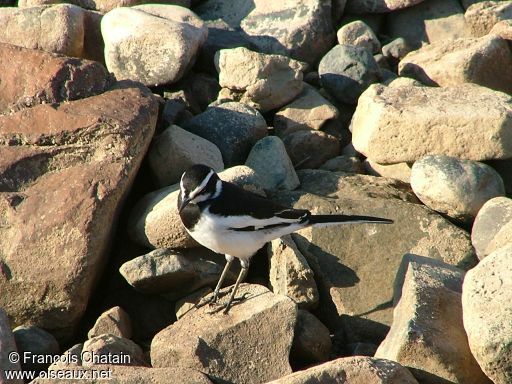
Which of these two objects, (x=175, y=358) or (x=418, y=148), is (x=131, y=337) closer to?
(x=175, y=358)

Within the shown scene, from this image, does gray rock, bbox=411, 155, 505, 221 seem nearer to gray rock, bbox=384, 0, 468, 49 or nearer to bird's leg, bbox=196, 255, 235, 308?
bird's leg, bbox=196, 255, 235, 308

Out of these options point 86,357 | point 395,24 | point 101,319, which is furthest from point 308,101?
point 86,357

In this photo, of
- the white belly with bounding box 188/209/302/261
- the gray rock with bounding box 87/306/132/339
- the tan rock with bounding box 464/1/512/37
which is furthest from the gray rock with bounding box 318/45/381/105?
the gray rock with bounding box 87/306/132/339

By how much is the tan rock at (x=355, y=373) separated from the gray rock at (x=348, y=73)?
4.35 m

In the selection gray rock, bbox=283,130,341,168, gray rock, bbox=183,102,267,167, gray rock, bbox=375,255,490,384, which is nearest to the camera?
gray rock, bbox=375,255,490,384

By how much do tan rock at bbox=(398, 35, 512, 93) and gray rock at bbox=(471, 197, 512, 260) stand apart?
1968mm

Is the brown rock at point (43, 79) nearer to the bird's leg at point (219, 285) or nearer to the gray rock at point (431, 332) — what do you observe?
the bird's leg at point (219, 285)

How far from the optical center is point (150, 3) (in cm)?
980

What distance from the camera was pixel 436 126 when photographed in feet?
25.7

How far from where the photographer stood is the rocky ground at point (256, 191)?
239 inches

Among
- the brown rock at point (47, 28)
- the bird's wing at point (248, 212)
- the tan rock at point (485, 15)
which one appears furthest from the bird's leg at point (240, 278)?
the tan rock at point (485, 15)

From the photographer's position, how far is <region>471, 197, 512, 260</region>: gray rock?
7039mm

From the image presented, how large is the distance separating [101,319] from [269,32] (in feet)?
13.7

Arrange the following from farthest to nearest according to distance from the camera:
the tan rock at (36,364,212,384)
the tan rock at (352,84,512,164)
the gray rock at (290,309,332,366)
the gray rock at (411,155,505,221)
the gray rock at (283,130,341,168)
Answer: the gray rock at (283,130,341,168) → the tan rock at (352,84,512,164) → the gray rock at (411,155,505,221) → the gray rock at (290,309,332,366) → the tan rock at (36,364,212,384)
